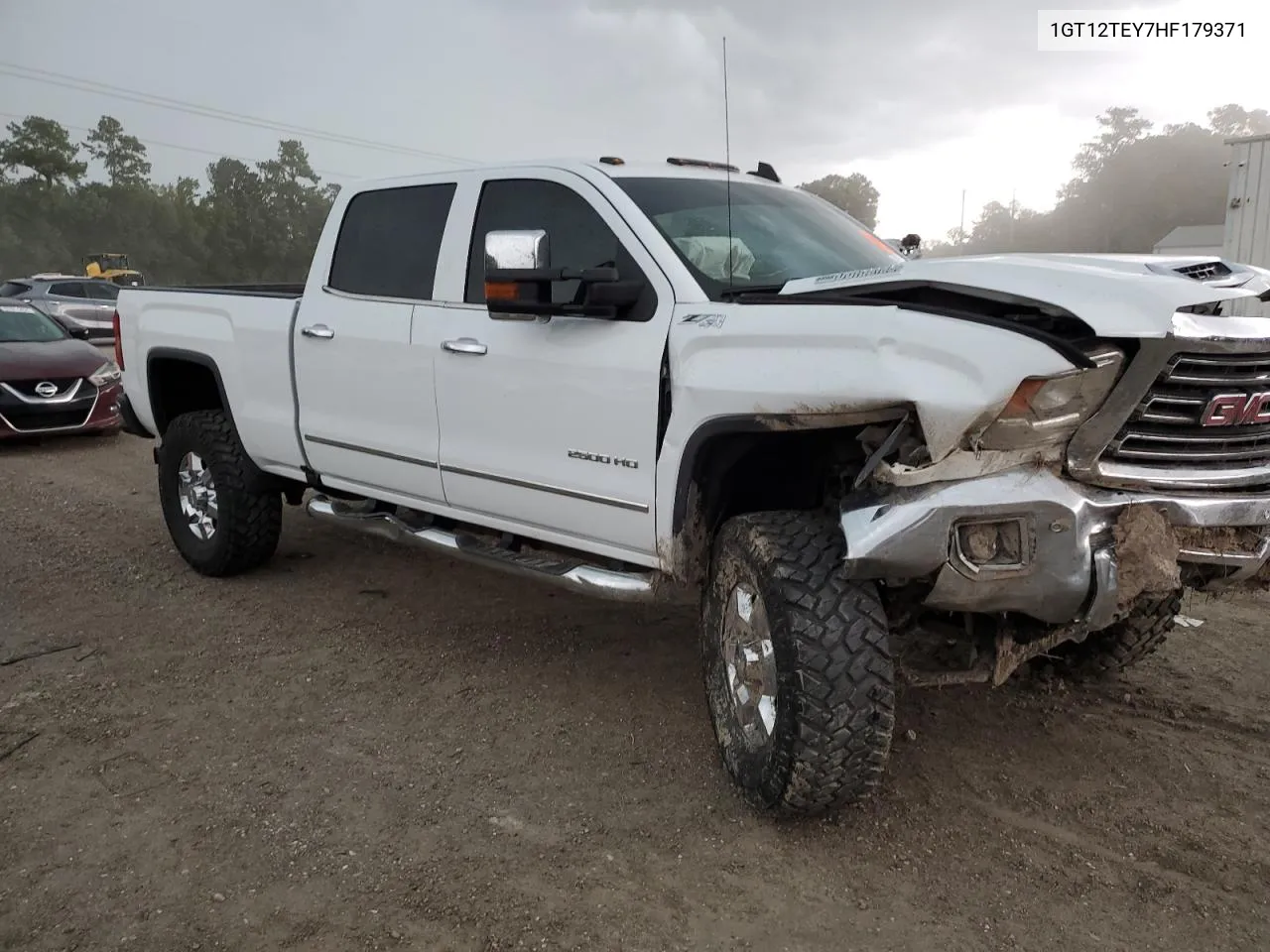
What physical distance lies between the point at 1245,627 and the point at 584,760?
3.19 m

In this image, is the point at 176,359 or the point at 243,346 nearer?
the point at 243,346

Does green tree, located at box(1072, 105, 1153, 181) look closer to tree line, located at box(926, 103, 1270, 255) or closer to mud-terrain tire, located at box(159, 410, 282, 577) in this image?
tree line, located at box(926, 103, 1270, 255)

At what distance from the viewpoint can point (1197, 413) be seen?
2.73 meters

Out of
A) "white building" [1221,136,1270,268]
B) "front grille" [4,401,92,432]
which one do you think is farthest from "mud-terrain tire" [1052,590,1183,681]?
"white building" [1221,136,1270,268]

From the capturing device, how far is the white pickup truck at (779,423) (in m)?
2.66

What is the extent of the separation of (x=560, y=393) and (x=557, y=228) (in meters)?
0.72

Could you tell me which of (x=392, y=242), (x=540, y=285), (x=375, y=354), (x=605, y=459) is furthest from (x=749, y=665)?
(x=392, y=242)

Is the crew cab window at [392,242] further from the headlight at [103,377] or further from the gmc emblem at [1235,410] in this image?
the headlight at [103,377]

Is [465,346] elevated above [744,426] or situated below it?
above

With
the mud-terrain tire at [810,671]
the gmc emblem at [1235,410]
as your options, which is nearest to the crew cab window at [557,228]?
the mud-terrain tire at [810,671]

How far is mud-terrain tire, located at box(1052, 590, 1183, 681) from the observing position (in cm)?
381

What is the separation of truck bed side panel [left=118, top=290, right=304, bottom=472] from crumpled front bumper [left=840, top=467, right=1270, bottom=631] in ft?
10.8

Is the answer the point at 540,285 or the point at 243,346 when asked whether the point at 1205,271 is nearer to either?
the point at 540,285

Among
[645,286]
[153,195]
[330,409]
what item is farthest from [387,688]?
[153,195]
